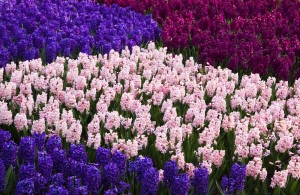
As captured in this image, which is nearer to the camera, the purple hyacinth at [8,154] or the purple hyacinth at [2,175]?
the purple hyacinth at [2,175]

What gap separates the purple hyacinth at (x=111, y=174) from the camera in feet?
13.9

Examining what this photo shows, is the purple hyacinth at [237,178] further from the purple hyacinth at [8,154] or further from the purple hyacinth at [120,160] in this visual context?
the purple hyacinth at [8,154]

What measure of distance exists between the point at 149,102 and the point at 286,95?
1.85 meters

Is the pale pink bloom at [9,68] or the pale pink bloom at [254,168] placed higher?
the pale pink bloom at [9,68]

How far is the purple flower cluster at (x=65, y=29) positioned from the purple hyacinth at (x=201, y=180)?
3953 mm

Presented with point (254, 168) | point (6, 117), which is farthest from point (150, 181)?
point (6, 117)

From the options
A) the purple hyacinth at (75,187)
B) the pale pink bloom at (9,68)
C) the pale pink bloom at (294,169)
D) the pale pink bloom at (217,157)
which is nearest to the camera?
the purple hyacinth at (75,187)

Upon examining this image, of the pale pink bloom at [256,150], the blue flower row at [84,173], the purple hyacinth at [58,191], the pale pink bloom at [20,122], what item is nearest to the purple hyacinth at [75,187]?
the blue flower row at [84,173]

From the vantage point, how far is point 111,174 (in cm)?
423

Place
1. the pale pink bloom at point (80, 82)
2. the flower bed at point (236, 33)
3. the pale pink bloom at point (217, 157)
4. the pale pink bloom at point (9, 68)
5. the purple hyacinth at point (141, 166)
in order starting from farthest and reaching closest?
the flower bed at point (236, 33) → the pale pink bloom at point (9, 68) → the pale pink bloom at point (80, 82) → the pale pink bloom at point (217, 157) → the purple hyacinth at point (141, 166)

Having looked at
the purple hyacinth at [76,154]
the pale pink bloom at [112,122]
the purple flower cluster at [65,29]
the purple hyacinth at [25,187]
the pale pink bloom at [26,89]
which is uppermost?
the purple flower cluster at [65,29]

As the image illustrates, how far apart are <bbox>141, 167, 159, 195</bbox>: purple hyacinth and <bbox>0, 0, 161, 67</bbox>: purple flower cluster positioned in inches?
151

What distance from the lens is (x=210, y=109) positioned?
19.7 ft

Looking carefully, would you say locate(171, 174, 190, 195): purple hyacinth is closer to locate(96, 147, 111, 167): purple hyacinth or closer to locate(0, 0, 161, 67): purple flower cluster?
locate(96, 147, 111, 167): purple hyacinth
